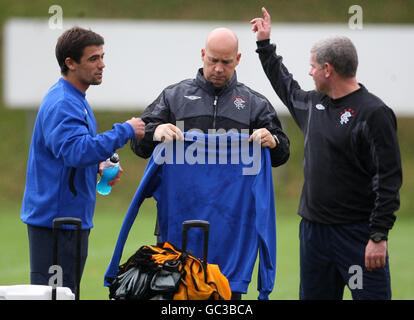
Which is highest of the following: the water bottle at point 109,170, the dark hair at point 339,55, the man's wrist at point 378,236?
the dark hair at point 339,55

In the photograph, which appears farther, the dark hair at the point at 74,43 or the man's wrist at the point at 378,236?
the dark hair at the point at 74,43

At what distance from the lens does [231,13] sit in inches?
679

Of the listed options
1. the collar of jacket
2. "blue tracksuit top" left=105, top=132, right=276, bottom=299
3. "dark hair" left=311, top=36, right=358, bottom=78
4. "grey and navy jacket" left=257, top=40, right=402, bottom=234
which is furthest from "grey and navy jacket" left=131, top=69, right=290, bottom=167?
"dark hair" left=311, top=36, right=358, bottom=78

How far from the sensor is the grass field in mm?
7855

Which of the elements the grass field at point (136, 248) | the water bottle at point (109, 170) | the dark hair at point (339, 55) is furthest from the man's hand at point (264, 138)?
the grass field at point (136, 248)

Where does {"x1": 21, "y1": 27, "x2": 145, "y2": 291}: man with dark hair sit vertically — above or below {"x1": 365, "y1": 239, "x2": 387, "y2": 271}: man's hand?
above

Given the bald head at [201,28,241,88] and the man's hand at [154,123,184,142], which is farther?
the bald head at [201,28,241,88]

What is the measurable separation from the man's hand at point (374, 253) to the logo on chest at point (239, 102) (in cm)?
107

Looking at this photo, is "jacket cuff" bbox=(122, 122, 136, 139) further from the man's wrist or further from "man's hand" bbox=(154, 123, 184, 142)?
the man's wrist

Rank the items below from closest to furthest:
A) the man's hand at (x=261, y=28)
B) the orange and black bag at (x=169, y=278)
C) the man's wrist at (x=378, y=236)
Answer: the orange and black bag at (x=169, y=278) → the man's wrist at (x=378, y=236) → the man's hand at (x=261, y=28)
